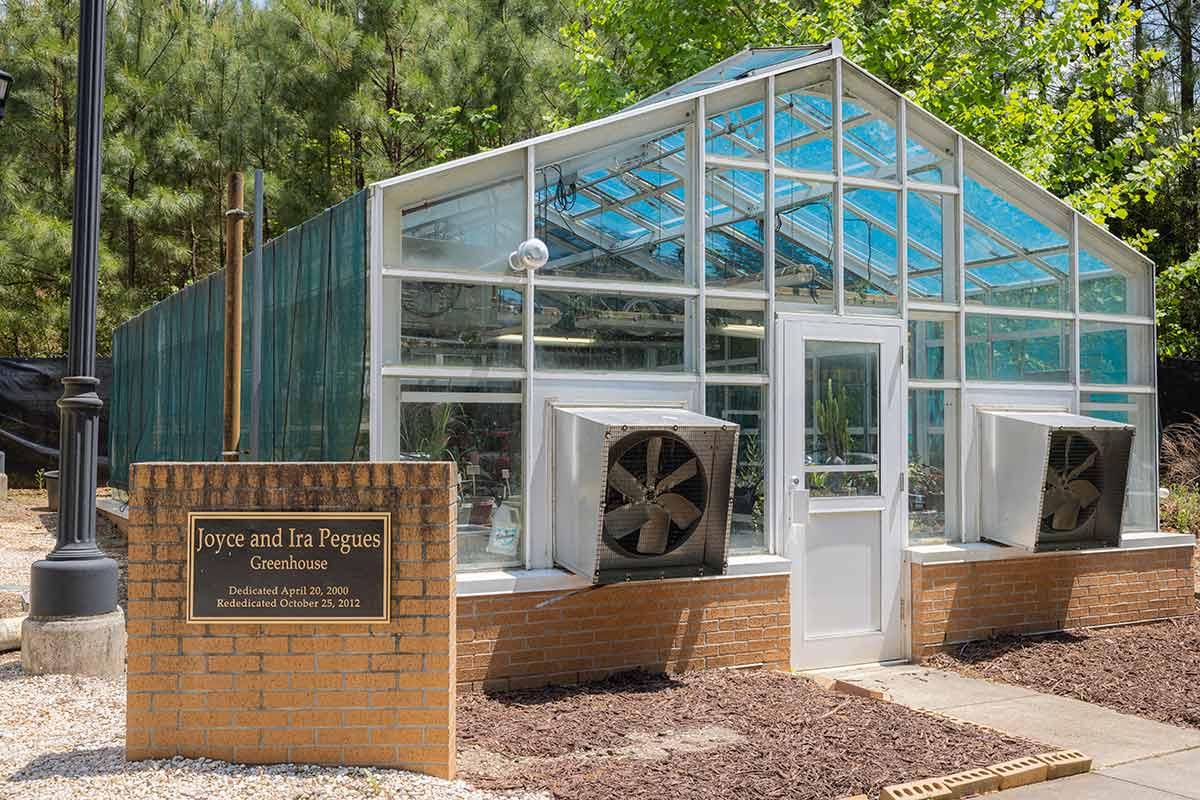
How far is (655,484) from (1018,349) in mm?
3632

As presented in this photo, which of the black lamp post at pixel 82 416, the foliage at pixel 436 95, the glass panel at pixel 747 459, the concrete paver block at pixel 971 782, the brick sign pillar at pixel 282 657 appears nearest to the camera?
the brick sign pillar at pixel 282 657

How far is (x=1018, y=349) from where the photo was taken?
8422 millimetres

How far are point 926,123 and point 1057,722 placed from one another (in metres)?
4.29

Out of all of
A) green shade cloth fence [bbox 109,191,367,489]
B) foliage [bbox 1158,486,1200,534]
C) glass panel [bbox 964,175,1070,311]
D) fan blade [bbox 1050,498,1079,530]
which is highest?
glass panel [bbox 964,175,1070,311]

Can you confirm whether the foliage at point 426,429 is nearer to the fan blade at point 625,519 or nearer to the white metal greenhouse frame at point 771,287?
the white metal greenhouse frame at point 771,287

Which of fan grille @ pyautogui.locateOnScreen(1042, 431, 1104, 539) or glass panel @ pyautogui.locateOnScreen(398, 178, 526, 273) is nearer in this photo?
glass panel @ pyautogui.locateOnScreen(398, 178, 526, 273)

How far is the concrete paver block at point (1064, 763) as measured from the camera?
206 inches

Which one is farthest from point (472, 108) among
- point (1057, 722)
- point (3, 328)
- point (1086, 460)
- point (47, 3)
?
point (1057, 722)

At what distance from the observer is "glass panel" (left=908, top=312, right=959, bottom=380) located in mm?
7973

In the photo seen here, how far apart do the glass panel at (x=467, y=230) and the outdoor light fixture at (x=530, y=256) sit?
11 centimetres

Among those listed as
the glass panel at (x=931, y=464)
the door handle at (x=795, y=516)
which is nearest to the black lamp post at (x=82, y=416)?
the door handle at (x=795, y=516)

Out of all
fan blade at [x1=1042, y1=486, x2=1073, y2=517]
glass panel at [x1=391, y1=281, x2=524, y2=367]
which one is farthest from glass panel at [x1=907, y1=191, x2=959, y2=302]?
glass panel at [x1=391, y1=281, x2=524, y2=367]

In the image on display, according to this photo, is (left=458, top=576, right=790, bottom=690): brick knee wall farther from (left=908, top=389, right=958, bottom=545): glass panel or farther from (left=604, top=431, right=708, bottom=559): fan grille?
(left=908, top=389, right=958, bottom=545): glass panel

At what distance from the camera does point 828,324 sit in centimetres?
751
